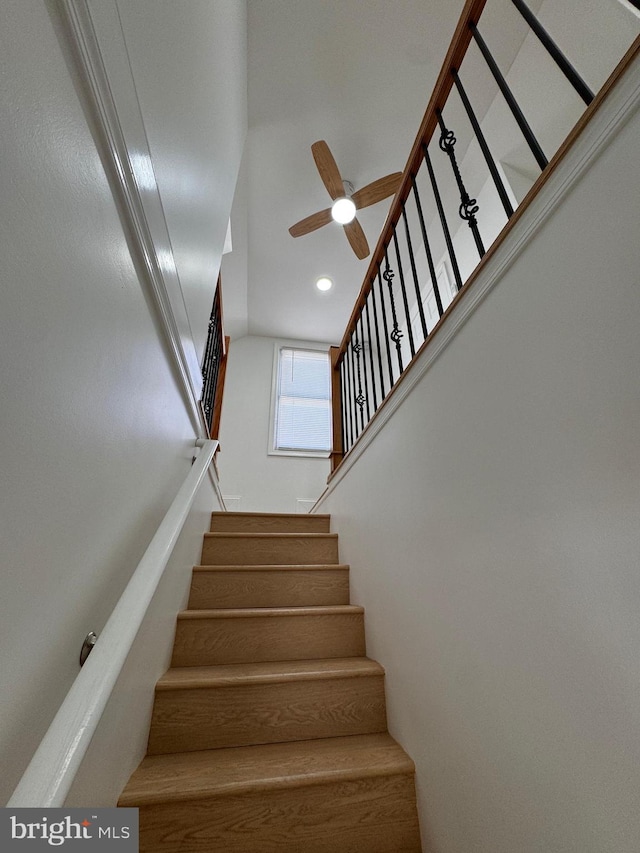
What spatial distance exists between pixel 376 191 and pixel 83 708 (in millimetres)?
3405

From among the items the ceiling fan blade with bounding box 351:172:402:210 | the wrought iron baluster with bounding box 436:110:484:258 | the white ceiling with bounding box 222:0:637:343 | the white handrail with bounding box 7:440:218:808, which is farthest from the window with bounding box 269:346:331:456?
the white handrail with bounding box 7:440:218:808

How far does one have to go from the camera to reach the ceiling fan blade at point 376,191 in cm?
284

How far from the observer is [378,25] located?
2.56 meters

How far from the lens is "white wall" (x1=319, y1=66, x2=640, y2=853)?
55 cm

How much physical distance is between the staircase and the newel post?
963 mm

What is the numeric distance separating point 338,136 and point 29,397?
361cm

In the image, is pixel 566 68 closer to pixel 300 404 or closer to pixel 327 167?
pixel 327 167

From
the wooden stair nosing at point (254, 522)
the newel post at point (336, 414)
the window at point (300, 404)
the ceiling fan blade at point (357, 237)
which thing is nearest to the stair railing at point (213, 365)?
the wooden stair nosing at point (254, 522)

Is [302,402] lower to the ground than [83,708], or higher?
higher

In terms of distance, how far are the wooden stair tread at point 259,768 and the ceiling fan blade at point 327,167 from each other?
3.34 metres

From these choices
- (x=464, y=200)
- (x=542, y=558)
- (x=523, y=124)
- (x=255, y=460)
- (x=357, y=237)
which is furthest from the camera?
(x=255, y=460)

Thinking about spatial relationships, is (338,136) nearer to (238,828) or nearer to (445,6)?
(445,6)

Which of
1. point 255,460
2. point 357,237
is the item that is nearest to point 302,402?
point 255,460

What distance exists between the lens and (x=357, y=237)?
3197mm
